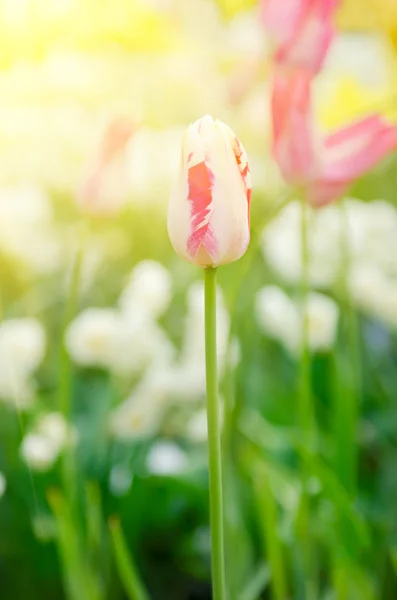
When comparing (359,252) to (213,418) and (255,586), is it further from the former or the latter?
(213,418)

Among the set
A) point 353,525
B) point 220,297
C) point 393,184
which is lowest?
point 353,525

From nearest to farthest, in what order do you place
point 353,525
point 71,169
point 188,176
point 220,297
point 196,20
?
point 188,176 < point 353,525 < point 220,297 < point 71,169 < point 196,20

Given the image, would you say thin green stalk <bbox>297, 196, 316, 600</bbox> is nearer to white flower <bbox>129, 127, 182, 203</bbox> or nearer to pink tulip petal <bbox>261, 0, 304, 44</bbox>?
pink tulip petal <bbox>261, 0, 304, 44</bbox>

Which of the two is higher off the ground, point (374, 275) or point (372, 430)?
point (374, 275)

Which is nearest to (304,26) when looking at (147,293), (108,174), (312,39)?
(312,39)

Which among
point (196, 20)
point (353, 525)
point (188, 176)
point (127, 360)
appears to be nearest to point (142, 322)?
point (127, 360)

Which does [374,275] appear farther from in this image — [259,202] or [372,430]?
[259,202]

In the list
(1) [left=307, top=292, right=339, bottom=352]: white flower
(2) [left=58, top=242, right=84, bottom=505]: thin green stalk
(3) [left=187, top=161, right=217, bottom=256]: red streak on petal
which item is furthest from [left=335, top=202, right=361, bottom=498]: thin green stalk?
(3) [left=187, top=161, right=217, bottom=256]: red streak on petal
